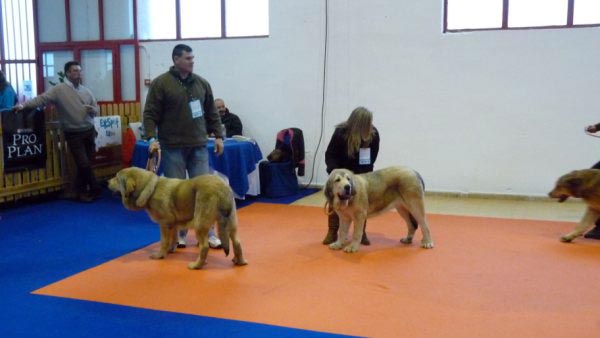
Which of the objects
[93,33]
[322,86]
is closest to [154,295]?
[322,86]

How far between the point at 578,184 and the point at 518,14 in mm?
3302

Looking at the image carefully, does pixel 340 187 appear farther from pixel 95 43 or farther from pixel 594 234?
pixel 95 43

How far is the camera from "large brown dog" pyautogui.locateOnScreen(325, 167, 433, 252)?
493 cm

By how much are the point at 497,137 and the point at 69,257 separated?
225 inches

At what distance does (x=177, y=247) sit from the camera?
17.4 ft

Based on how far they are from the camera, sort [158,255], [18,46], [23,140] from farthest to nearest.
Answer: [18,46], [23,140], [158,255]

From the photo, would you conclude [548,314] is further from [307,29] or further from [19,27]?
[19,27]

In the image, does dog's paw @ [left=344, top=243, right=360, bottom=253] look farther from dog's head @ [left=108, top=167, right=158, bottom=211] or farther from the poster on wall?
the poster on wall

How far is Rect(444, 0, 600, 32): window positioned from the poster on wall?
4.98 meters

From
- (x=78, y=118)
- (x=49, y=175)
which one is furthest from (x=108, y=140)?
(x=49, y=175)

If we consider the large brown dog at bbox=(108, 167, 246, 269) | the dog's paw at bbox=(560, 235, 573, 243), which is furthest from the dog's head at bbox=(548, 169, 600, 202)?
the large brown dog at bbox=(108, 167, 246, 269)

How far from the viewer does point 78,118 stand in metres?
7.67

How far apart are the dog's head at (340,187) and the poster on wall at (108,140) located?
4552mm

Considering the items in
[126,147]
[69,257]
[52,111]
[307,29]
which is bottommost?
[69,257]
